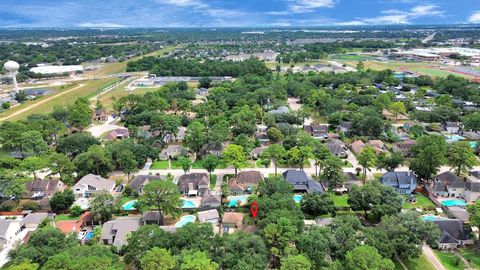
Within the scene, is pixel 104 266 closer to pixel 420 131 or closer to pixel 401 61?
pixel 420 131

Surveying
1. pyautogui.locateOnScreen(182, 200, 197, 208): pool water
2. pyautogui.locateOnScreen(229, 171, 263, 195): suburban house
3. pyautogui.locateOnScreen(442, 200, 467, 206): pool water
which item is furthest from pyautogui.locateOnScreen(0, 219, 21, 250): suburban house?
pyautogui.locateOnScreen(442, 200, 467, 206): pool water

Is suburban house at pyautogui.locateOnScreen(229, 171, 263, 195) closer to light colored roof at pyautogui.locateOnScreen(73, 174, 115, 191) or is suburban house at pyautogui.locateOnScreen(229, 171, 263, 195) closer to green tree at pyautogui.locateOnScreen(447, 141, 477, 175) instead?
light colored roof at pyautogui.locateOnScreen(73, 174, 115, 191)

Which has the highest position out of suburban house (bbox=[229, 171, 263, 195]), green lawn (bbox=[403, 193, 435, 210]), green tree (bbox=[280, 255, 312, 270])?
green tree (bbox=[280, 255, 312, 270])

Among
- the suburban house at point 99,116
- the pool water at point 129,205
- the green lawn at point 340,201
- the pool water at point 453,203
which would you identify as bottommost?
the pool water at point 129,205

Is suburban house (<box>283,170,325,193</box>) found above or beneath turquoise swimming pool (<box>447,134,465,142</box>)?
beneath

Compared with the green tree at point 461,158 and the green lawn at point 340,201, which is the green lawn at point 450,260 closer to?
the green lawn at point 340,201

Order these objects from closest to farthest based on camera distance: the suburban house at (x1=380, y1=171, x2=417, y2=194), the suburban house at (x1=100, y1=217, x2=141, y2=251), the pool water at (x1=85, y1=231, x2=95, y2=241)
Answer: the suburban house at (x1=100, y1=217, x2=141, y2=251), the pool water at (x1=85, y1=231, x2=95, y2=241), the suburban house at (x1=380, y1=171, x2=417, y2=194)

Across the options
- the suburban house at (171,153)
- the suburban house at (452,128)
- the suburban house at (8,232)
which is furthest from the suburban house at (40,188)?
the suburban house at (452,128)
